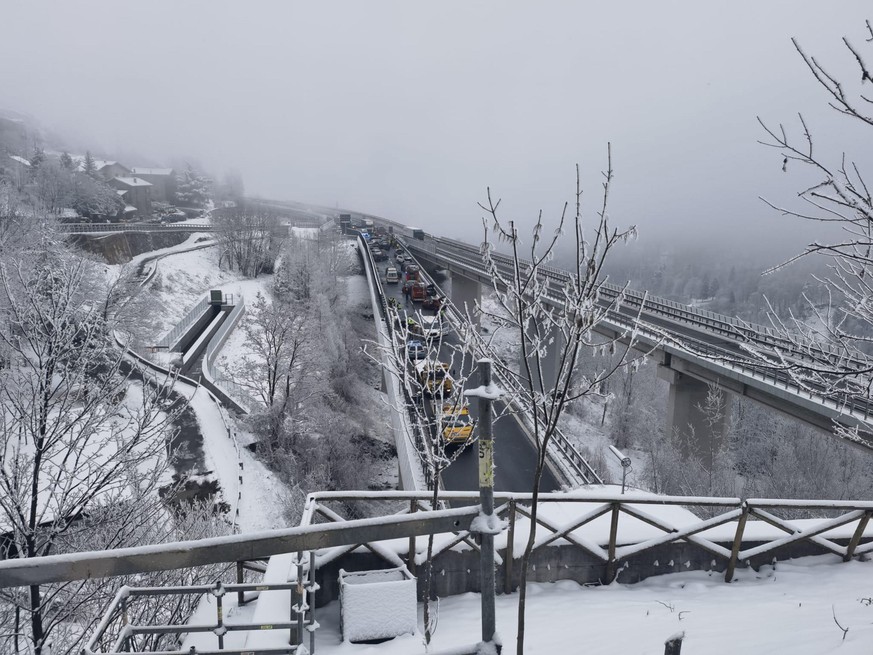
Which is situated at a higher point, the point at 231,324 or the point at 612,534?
the point at 612,534

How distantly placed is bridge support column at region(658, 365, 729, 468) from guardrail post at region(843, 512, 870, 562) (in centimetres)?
2253

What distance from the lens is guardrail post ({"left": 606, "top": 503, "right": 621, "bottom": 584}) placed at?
677 centimetres

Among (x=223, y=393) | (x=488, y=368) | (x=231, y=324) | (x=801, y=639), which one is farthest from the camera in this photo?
(x=231, y=324)

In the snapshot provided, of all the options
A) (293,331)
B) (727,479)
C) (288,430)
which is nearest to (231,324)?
(293,331)

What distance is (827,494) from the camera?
28.1 metres

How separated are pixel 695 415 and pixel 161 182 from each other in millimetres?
95916

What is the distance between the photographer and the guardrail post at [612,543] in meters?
6.77

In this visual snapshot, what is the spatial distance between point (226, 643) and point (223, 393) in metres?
26.3

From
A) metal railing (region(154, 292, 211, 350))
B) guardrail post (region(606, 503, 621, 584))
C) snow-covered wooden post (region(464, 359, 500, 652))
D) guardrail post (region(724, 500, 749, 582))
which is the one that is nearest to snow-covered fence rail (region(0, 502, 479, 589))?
snow-covered wooden post (region(464, 359, 500, 652))

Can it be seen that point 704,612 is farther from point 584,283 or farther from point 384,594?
point 584,283

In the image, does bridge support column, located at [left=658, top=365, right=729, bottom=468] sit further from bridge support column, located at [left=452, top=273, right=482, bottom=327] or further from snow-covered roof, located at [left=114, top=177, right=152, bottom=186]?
snow-covered roof, located at [left=114, top=177, right=152, bottom=186]

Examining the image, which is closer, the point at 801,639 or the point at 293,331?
the point at 801,639

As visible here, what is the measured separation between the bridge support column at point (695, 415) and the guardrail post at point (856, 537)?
73.9 ft

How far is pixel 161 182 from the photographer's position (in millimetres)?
96688
